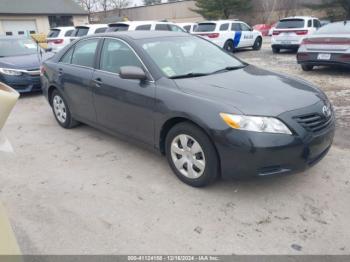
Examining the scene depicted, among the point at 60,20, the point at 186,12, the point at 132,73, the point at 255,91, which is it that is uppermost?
the point at 186,12

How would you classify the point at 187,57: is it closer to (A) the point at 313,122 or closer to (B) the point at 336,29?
(A) the point at 313,122

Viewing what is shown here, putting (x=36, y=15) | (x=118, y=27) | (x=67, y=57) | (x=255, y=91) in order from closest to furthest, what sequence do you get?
(x=255, y=91), (x=67, y=57), (x=118, y=27), (x=36, y=15)

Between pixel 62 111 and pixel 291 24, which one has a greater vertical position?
pixel 291 24

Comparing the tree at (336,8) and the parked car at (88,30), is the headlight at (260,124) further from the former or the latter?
the tree at (336,8)

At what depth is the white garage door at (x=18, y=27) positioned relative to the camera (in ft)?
90.1

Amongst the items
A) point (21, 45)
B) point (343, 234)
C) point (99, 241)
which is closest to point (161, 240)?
point (99, 241)

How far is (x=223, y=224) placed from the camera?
9.62 feet

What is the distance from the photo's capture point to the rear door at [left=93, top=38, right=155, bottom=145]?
3.77m

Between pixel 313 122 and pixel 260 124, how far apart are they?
0.59 m

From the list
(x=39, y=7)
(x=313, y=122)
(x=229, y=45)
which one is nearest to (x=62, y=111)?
(x=313, y=122)

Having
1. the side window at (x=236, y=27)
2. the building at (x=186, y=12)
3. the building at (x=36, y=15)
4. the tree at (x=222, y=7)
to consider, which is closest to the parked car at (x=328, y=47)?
the side window at (x=236, y=27)

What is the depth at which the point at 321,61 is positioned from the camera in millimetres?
8789

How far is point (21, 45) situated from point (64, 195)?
7291 millimetres

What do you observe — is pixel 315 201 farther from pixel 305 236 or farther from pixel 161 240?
pixel 161 240
